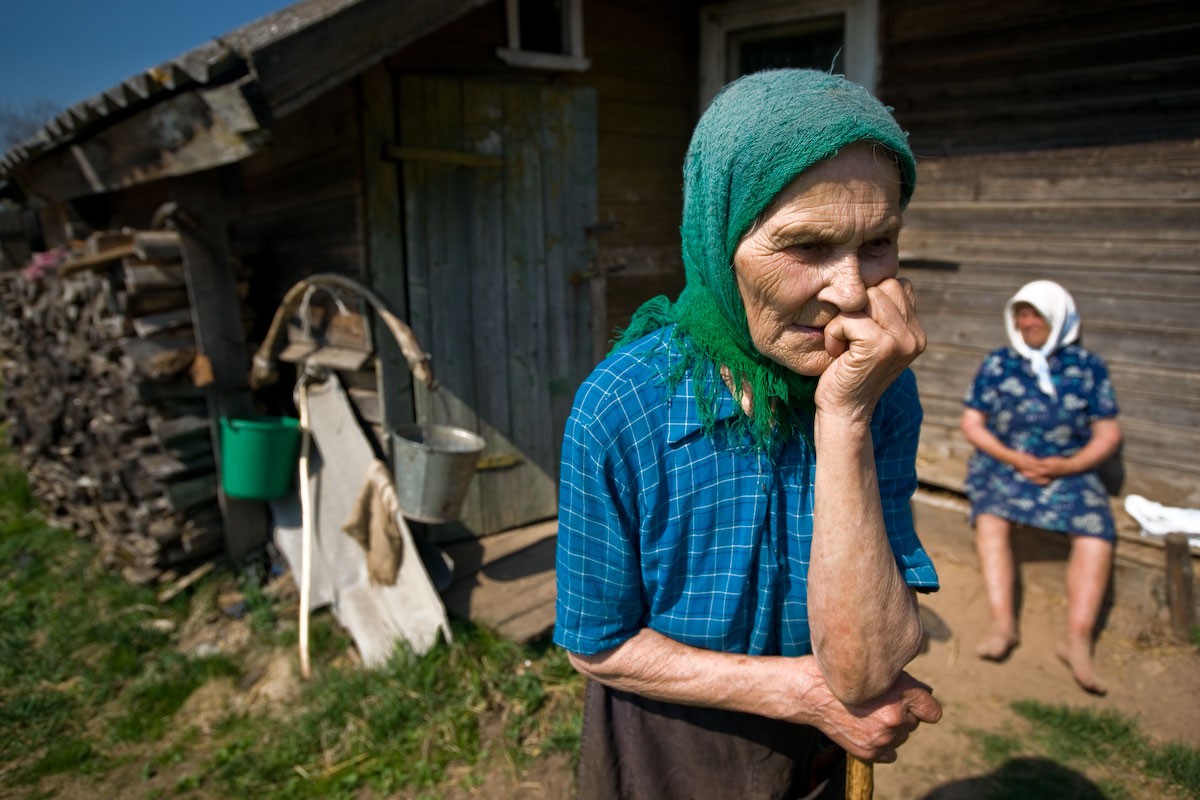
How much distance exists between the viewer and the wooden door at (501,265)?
4.14 m

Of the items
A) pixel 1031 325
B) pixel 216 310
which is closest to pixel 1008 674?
pixel 1031 325

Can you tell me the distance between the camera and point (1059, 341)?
405cm

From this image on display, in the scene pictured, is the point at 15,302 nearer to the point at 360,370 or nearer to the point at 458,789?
the point at 360,370

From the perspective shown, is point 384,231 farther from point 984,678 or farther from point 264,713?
point 984,678

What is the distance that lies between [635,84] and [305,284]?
8.59 feet

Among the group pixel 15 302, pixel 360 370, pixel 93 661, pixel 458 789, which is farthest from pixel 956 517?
pixel 15 302

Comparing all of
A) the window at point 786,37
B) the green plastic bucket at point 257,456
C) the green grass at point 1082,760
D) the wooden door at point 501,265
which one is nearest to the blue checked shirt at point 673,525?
the green grass at point 1082,760

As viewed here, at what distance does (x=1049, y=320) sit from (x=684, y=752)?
11.6 feet

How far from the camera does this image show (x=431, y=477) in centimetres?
360

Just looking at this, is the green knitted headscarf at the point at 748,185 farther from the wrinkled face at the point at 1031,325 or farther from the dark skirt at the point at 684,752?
the wrinkled face at the point at 1031,325

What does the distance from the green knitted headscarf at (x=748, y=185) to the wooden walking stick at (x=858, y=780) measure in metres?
0.66

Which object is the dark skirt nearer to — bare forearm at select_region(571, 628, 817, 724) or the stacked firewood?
bare forearm at select_region(571, 628, 817, 724)

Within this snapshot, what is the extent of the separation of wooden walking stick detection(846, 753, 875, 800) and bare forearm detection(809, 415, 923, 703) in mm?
318

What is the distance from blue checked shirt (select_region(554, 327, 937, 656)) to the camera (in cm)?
129
